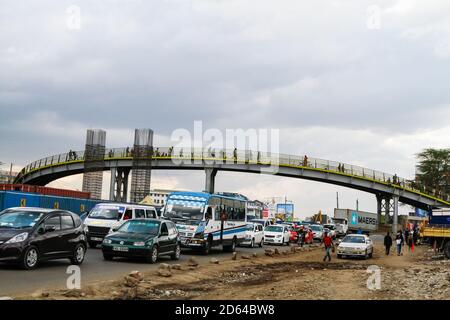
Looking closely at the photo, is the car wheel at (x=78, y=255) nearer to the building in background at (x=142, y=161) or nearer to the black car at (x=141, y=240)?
the black car at (x=141, y=240)

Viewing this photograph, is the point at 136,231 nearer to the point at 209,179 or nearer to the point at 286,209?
the point at 209,179

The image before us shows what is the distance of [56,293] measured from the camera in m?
10.2

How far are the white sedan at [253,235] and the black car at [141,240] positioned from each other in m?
16.1

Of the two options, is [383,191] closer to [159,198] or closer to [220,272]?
[220,272]

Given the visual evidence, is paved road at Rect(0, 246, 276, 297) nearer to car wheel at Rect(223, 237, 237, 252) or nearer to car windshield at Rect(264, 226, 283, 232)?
car wheel at Rect(223, 237, 237, 252)

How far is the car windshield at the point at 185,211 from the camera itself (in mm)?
25328

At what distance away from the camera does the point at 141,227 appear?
19.6 metres

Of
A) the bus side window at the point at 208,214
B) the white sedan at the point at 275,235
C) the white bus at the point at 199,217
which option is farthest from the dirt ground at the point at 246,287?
the white sedan at the point at 275,235

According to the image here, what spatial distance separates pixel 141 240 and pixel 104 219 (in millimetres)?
7011

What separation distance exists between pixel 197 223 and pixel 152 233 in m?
5.83

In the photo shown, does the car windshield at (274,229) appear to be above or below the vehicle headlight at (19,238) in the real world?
above

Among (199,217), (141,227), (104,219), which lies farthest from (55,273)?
(199,217)

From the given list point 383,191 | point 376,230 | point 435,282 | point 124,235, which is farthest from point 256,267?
point 376,230

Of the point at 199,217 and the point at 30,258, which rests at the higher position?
the point at 199,217
